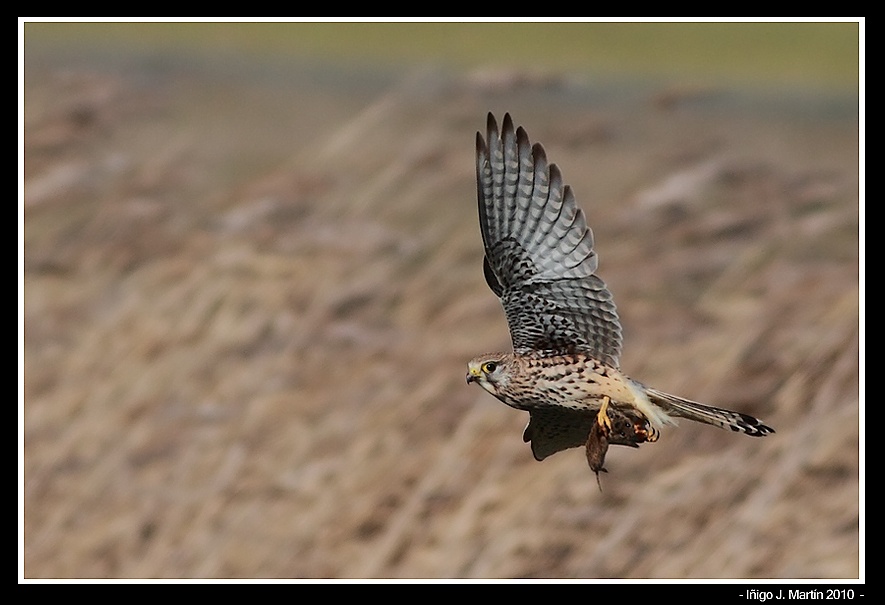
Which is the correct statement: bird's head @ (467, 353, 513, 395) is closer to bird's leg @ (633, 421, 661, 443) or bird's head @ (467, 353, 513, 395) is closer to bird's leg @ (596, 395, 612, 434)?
bird's leg @ (596, 395, 612, 434)

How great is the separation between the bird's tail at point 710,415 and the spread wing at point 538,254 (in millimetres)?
261

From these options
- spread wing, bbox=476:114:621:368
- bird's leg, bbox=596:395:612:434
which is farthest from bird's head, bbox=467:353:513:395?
bird's leg, bbox=596:395:612:434

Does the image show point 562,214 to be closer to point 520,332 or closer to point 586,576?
point 520,332

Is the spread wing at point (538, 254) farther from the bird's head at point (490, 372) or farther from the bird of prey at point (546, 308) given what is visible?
the bird's head at point (490, 372)

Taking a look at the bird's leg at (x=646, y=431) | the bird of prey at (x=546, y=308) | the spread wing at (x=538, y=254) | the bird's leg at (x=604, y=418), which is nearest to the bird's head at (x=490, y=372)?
the bird of prey at (x=546, y=308)

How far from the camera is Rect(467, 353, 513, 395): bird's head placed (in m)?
2.61

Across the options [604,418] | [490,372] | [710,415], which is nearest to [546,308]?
[490,372]

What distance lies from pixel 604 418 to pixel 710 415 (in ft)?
0.85

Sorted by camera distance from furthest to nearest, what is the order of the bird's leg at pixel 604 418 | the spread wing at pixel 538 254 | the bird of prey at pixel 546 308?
1. the spread wing at pixel 538 254
2. the bird of prey at pixel 546 308
3. the bird's leg at pixel 604 418

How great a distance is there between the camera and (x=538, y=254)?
112 inches

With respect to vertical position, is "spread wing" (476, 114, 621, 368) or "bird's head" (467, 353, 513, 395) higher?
"spread wing" (476, 114, 621, 368)

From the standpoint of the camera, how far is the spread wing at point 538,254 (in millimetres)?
2754

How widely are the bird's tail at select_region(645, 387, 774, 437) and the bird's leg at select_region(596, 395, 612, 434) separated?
107 millimetres

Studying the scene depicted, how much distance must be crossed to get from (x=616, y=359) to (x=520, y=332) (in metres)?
0.26
